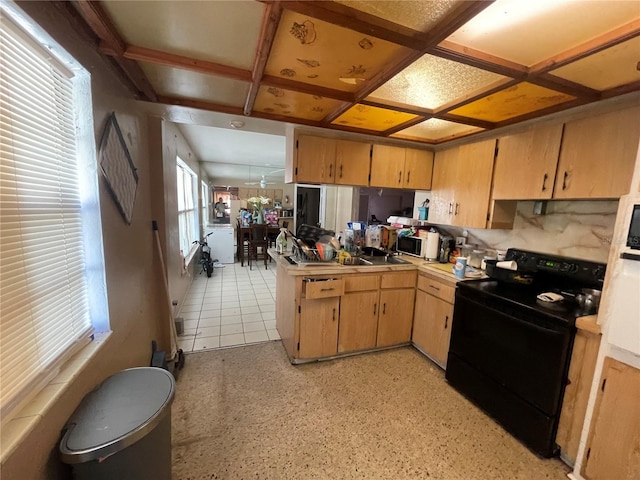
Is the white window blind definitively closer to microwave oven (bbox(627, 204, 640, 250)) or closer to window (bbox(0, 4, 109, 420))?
window (bbox(0, 4, 109, 420))

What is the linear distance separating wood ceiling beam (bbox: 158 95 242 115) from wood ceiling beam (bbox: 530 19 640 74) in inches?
75.0

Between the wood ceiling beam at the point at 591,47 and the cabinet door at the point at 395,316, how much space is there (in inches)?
72.5

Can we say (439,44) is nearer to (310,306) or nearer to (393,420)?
(310,306)

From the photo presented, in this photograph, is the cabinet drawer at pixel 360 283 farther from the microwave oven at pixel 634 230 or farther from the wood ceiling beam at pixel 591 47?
the wood ceiling beam at pixel 591 47

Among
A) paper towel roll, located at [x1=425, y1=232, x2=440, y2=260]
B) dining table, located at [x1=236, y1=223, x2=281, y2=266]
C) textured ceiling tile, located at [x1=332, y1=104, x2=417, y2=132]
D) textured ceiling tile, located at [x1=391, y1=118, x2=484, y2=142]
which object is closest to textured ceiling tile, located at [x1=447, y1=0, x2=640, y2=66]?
textured ceiling tile, located at [x1=332, y1=104, x2=417, y2=132]

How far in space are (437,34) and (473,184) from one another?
5.18ft

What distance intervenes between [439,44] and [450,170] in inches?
65.5

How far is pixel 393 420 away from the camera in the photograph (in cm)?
177

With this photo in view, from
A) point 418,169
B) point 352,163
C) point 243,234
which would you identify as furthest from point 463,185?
point 243,234

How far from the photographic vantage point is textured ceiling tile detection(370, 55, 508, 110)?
137 cm

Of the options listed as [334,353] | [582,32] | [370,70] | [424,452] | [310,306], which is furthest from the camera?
[334,353]

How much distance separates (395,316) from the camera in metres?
2.55

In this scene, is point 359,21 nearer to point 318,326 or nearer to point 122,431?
point 122,431

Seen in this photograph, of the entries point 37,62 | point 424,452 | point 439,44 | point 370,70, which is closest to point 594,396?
point 424,452
